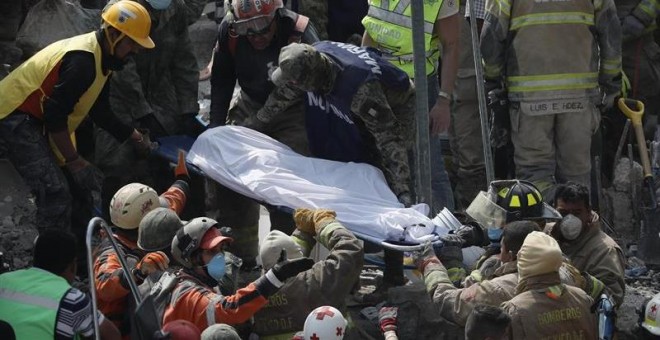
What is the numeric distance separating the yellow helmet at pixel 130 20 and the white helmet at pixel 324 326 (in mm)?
2814

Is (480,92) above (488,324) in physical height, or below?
above

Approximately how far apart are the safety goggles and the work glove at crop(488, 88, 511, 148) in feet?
6.17

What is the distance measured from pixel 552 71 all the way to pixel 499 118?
1.75ft

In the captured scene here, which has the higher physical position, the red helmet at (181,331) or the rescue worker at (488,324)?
the red helmet at (181,331)

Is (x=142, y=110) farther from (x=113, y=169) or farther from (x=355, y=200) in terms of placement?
(x=355, y=200)

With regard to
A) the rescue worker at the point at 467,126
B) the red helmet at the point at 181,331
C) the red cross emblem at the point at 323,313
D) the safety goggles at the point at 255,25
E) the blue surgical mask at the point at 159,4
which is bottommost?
the rescue worker at the point at 467,126

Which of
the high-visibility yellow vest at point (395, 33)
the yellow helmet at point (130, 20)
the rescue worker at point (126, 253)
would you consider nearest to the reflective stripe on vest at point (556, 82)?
the high-visibility yellow vest at point (395, 33)

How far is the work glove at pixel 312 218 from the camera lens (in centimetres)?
798

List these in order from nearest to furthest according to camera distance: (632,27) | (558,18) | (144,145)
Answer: (144,145) < (558,18) < (632,27)

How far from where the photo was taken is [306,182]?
8.81m

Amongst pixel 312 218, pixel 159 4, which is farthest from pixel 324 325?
pixel 159 4

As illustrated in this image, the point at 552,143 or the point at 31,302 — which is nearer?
the point at 31,302

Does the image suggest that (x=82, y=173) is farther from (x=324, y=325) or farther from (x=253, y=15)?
(x=324, y=325)

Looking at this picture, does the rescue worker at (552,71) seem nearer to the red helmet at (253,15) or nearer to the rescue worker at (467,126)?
the rescue worker at (467,126)
